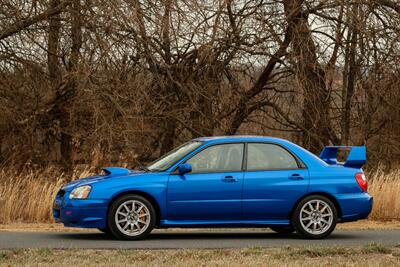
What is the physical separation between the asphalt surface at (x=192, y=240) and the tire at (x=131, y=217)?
0.14m

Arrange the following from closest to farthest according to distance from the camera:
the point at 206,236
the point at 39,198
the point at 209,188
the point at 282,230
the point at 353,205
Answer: the point at 209,188 → the point at 353,205 → the point at 206,236 → the point at 282,230 → the point at 39,198

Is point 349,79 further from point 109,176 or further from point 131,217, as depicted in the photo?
point 131,217

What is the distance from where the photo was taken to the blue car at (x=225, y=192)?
12.2m

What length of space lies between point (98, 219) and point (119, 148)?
9.16 m

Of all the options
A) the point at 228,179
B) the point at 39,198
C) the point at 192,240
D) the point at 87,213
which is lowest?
the point at 192,240

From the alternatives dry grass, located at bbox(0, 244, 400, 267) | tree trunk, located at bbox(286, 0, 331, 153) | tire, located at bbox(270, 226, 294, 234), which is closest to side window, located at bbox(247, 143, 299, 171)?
tire, located at bbox(270, 226, 294, 234)

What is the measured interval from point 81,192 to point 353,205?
3.75 metres

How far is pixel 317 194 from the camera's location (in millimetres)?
12836

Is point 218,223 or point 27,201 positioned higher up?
point 27,201

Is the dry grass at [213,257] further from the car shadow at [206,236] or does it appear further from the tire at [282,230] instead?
the tire at [282,230]

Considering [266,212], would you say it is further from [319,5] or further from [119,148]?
[319,5]

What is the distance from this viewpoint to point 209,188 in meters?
12.5

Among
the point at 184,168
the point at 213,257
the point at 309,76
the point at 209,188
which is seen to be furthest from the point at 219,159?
the point at 309,76

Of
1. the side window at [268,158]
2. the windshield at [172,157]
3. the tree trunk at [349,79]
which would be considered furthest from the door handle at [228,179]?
the tree trunk at [349,79]
